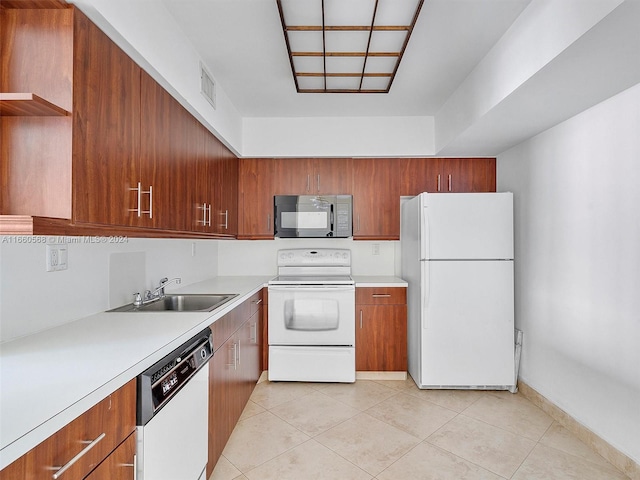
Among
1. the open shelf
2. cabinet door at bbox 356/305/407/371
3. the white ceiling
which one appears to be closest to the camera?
the open shelf

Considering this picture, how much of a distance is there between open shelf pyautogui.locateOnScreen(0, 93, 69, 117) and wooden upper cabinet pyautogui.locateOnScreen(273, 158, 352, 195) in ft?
7.96

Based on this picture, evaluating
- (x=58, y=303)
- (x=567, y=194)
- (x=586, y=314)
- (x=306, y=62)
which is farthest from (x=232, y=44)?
(x=586, y=314)

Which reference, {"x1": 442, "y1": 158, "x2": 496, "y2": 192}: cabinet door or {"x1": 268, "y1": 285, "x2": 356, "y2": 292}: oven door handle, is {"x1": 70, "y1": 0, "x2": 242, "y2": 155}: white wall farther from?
{"x1": 442, "y1": 158, "x2": 496, "y2": 192}: cabinet door

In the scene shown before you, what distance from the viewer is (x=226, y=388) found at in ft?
7.01

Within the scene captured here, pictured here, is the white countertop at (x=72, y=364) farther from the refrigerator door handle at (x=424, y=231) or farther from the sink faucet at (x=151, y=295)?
the refrigerator door handle at (x=424, y=231)

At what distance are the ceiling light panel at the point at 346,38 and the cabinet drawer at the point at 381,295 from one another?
174 cm

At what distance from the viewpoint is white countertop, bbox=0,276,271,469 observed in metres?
0.78

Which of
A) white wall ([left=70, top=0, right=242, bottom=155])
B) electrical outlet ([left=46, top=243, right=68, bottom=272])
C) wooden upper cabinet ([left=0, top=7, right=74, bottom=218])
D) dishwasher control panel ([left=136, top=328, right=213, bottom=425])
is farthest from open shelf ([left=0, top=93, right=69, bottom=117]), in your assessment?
Result: dishwasher control panel ([left=136, top=328, right=213, bottom=425])

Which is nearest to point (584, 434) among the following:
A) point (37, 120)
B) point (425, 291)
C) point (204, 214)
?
point (425, 291)

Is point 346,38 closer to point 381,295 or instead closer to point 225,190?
point 225,190

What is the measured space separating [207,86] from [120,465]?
226cm

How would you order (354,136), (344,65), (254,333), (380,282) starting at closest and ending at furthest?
(344,65) < (254,333) < (380,282) < (354,136)

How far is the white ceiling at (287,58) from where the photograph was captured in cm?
185

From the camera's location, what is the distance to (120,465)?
106 centimetres
